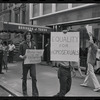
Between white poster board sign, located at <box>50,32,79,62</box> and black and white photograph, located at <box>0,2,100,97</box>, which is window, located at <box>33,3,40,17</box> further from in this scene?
white poster board sign, located at <box>50,32,79,62</box>

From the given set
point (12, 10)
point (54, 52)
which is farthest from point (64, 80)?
point (12, 10)

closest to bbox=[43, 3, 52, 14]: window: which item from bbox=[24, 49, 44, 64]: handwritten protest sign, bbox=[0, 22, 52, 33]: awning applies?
bbox=[0, 22, 52, 33]: awning

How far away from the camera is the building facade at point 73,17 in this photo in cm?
1115

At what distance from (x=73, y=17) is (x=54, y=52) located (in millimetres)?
8426

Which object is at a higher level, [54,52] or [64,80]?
[54,52]

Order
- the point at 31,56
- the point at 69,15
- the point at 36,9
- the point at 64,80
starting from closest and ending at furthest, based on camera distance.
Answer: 1. the point at 64,80
2. the point at 31,56
3. the point at 69,15
4. the point at 36,9

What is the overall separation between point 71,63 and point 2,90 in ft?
11.0

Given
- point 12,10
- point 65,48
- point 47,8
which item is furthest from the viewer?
point 12,10

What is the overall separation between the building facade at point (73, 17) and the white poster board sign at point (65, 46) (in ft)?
20.9

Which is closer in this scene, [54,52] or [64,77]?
[64,77]

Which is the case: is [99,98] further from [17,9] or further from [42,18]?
[17,9]

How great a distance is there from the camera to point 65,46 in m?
4.91

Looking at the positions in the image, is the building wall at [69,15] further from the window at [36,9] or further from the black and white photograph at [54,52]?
the window at [36,9]

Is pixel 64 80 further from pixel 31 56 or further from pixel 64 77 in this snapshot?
pixel 31 56
